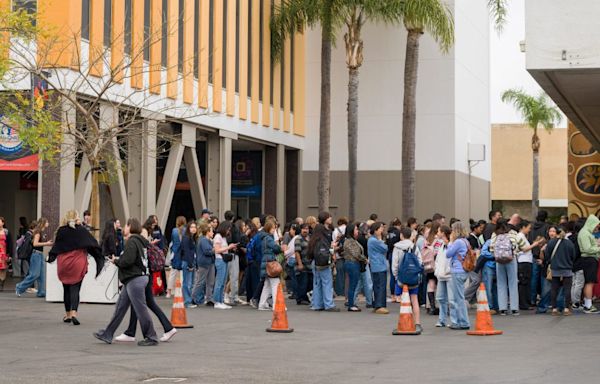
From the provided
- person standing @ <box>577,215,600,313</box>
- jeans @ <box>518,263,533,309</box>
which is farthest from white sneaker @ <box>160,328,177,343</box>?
person standing @ <box>577,215,600,313</box>

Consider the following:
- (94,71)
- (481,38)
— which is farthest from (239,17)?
(481,38)

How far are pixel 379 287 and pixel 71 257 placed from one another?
6271mm

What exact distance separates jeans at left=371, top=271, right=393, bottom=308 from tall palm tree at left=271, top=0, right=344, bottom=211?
17.2 metres

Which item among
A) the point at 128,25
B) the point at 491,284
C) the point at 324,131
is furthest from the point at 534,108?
the point at 491,284

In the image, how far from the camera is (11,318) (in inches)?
728

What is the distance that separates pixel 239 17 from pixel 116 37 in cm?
1033

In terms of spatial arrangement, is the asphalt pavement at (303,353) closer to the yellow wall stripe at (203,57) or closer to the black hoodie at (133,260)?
the black hoodie at (133,260)

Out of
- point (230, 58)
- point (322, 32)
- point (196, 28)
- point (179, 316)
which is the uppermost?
point (322, 32)

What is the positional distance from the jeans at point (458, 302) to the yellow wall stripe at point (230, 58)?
19134 mm

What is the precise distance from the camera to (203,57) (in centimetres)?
3319

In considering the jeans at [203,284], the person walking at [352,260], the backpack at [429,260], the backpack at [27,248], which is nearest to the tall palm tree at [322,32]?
the backpack at [27,248]

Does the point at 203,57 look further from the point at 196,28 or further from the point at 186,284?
the point at 186,284

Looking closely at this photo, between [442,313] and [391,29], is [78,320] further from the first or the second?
[391,29]

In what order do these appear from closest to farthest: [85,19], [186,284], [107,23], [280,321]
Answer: [280,321] < [186,284] < [85,19] < [107,23]
